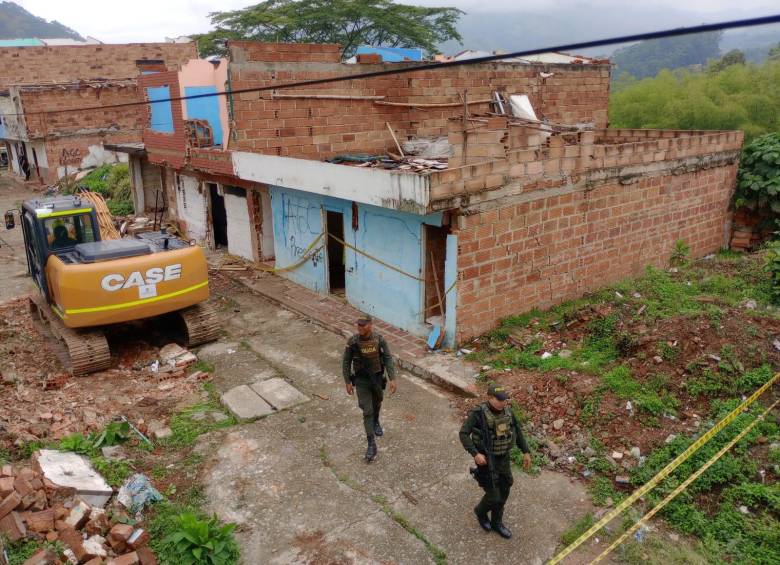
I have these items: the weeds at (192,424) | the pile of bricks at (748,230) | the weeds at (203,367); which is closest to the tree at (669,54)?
the pile of bricks at (748,230)

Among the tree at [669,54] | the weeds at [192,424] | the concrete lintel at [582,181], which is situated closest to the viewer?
the weeds at [192,424]

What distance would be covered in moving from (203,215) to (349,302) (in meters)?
7.21

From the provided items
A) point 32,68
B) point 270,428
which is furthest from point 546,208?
point 32,68

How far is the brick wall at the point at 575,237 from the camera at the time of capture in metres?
9.77

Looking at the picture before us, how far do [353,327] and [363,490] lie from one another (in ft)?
15.6

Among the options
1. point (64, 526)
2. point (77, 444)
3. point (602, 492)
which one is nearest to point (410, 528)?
point (602, 492)

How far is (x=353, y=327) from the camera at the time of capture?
11109mm

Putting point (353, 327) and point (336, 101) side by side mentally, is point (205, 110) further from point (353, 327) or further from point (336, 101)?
point (353, 327)

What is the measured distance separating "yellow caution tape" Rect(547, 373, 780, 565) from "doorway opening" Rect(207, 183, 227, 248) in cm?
1341

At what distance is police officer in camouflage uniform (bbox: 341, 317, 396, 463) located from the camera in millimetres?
6957

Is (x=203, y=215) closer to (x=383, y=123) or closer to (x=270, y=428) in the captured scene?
(x=383, y=123)

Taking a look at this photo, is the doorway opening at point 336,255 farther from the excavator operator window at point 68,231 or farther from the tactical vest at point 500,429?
the tactical vest at point 500,429

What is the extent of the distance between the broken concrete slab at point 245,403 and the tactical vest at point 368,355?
2052mm

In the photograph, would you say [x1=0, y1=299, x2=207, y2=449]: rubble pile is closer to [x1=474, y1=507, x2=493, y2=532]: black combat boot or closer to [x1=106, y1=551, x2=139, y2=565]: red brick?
[x1=106, y1=551, x2=139, y2=565]: red brick
